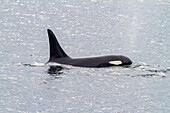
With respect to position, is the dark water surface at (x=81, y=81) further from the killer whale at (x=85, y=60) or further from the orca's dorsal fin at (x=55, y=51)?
the orca's dorsal fin at (x=55, y=51)

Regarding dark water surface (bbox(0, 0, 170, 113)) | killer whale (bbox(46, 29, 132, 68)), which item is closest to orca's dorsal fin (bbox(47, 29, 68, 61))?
killer whale (bbox(46, 29, 132, 68))

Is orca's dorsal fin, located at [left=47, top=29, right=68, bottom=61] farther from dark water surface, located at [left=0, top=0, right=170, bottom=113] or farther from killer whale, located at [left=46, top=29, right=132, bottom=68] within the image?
dark water surface, located at [left=0, top=0, right=170, bottom=113]

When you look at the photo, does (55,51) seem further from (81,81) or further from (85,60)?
(81,81)

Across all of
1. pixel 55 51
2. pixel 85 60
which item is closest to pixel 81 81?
pixel 85 60

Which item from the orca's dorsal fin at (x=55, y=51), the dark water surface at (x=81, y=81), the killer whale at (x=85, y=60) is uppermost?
the orca's dorsal fin at (x=55, y=51)

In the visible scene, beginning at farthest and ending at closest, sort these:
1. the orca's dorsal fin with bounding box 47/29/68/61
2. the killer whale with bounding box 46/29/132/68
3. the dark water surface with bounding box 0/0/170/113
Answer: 1. the orca's dorsal fin with bounding box 47/29/68/61
2. the killer whale with bounding box 46/29/132/68
3. the dark water surface with bounding box 0/0/170/113

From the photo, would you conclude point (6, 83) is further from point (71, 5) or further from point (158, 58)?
point (71, 5)

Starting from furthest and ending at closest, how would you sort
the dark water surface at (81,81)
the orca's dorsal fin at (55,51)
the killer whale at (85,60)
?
the orca's dorsal fin at (55,51) < the killer whale at (85,60) < the dark water surface at (81,81)

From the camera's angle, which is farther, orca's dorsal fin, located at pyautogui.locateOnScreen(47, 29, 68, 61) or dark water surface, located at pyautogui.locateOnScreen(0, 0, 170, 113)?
orca's dorsal fin, located at pyautogui.locateOnScreen(47, 29, 68, 61)

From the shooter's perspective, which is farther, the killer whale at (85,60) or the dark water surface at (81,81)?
the killer whale at (85,60)

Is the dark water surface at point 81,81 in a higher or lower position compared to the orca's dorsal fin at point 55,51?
lower

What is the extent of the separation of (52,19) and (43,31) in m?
33.2

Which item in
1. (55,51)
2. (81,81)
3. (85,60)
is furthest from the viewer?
(55,51)

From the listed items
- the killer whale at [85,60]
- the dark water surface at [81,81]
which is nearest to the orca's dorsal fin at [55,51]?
the killer whale at [85,60]
